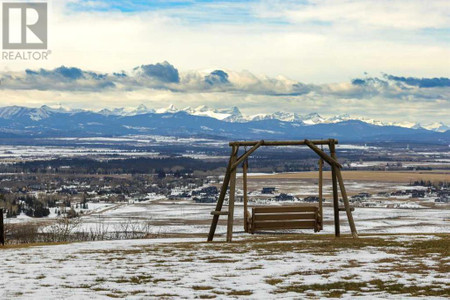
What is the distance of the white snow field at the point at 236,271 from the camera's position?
19.9 metres

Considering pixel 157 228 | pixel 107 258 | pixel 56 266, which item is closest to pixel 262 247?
pixel 107 258

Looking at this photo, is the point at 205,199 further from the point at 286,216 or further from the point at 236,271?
the point at 236,271

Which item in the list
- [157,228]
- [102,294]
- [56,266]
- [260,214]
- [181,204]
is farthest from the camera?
[181,204]

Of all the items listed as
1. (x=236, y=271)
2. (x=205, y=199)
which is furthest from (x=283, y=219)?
(x=205, y=199)

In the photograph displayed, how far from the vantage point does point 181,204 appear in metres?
158

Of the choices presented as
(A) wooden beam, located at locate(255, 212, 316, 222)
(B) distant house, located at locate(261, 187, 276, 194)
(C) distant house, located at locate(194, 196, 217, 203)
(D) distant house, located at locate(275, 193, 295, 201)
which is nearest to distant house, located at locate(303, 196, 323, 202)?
(D) distant house, located at locate(275, 193, 295, 201)

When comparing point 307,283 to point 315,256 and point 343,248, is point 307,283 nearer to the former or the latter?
point 315,256

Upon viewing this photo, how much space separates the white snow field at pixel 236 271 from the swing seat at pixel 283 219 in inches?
213

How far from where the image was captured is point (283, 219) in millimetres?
37219

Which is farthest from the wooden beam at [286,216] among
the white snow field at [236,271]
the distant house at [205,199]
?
the distant house at [205,199]

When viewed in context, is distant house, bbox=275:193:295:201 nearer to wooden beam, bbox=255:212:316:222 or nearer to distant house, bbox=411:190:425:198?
distant house, bbox=411:190:425:198

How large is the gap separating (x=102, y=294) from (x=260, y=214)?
1846 cm

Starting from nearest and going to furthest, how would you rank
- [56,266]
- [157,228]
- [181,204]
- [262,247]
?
[56,266] → [262,247] → [157,228] → [181,204]

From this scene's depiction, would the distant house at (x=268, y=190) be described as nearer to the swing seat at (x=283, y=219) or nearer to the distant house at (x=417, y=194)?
the distant house at (x=417, y=194)
